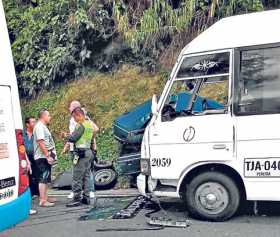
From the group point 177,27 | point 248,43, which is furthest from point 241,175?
point 177,27

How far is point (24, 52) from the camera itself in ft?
49.6

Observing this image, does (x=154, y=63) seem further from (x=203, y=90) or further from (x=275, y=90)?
(x=275, y=90)

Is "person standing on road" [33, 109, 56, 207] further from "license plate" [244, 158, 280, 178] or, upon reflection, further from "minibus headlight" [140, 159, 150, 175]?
"license plate" [244, 158, 280, 178]

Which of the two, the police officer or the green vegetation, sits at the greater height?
the green vegetation

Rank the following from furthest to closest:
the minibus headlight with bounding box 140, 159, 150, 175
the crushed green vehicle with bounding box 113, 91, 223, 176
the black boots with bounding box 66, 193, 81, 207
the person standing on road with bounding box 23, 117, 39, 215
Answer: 1. the crushed green vehicle with bounding box 113, 91, 223, 176
2. the person standing on road with bounding box 23, 117, 39, 215
3. the black boots with bounding box 66, 193, 81, 207
4. the minibus headlight with bounding box 140, 159, 150, 175

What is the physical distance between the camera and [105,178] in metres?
10.5

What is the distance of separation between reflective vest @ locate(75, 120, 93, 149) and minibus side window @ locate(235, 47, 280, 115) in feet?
8.91

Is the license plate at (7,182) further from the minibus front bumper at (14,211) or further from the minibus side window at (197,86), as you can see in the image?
the minibus side window at (197,86)

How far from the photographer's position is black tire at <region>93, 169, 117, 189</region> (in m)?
10.4

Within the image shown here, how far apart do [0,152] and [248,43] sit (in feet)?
12.2

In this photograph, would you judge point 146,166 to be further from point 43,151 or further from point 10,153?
point 10,153

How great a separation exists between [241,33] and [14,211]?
3949 mm

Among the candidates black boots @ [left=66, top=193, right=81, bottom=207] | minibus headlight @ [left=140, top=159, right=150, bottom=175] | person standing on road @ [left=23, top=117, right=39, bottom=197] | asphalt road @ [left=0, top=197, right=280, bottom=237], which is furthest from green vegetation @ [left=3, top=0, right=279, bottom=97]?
minibus headlight @ [left=140, top=159, right=150, bottom=175]

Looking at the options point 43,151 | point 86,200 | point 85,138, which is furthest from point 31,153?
point 86,200
